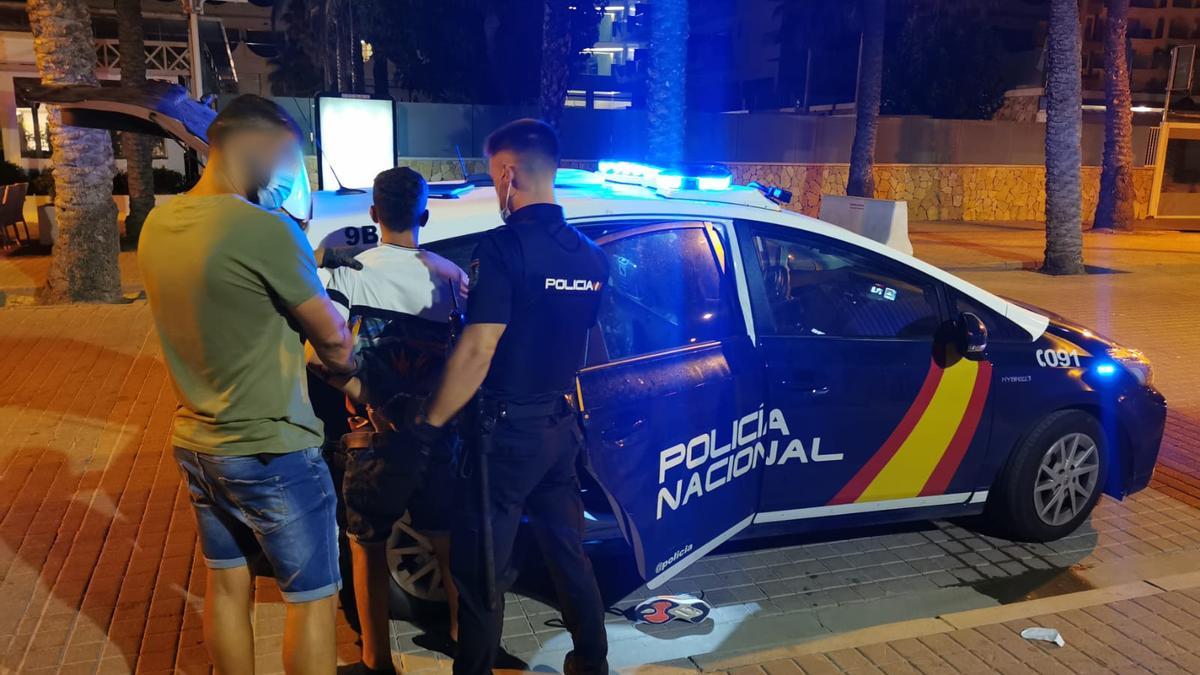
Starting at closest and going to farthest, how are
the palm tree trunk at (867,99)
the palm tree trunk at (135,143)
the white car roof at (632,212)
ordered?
1. the white car roof at (632,212)
2. the palm tree trunk at (135,143)
3. the palm tree trunk at (867,99)

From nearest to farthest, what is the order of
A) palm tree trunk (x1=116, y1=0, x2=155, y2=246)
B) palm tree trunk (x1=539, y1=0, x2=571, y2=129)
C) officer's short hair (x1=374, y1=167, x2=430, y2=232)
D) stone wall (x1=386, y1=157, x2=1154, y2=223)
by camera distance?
officer's short hair (x1=374, y1=167, x2=430, y2=232)
palm tree trunk (x1=116, y1=0, x2=155, y2=246)
palm tree trunk (x1=539, y1=0, x2=571, y2=129)
stone wall (x1=386, y1=157, x2=1154, y2=223)

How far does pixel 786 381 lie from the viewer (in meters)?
3.73

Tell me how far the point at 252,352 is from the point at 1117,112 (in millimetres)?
21016

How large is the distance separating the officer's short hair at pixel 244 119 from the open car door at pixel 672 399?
1.35 metres

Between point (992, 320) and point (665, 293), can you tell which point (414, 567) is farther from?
point (992, 320)

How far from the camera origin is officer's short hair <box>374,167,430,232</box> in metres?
3.05

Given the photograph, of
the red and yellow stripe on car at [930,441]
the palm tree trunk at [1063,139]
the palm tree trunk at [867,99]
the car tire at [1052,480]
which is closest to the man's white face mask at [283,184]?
the red and yellow stripe on car at [930,441]

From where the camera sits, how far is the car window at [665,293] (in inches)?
144

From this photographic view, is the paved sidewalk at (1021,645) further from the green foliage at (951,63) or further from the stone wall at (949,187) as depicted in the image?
the green foliage at (951,63)

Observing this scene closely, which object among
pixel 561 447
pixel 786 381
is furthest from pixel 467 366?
pixel 786 381

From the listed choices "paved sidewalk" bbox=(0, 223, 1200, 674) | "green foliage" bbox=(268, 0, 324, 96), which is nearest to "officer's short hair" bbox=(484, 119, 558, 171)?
"paved sidewalk" bbox=(0, 223, 1200, 674)

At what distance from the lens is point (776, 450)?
3779 millimetres

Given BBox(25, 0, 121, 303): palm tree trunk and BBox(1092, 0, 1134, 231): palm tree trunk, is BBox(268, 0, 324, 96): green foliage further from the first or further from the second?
BBox(1092, 0, 1134, 231): palm tree trunk

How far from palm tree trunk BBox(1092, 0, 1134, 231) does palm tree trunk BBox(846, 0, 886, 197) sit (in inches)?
180
